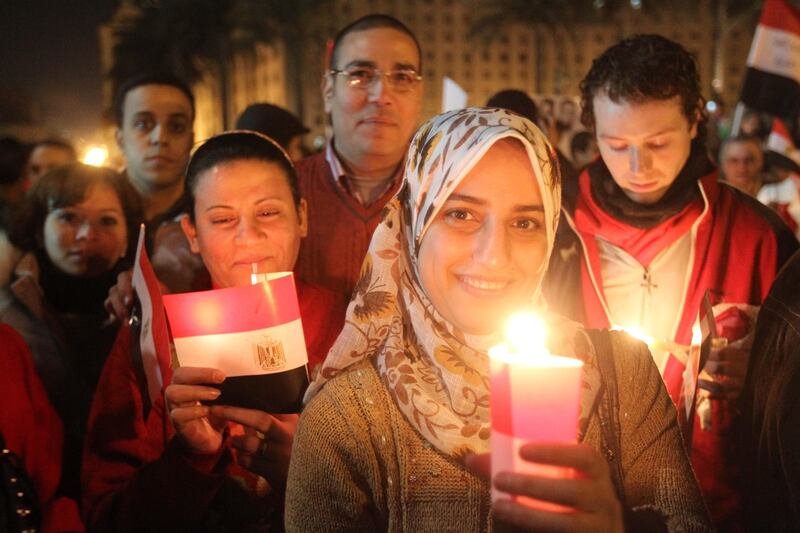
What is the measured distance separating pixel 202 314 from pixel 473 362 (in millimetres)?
807

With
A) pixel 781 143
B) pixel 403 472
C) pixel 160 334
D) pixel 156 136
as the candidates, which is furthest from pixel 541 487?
pixel 781 143

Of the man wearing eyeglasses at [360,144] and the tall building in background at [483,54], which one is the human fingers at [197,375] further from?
the tall building in background at [483,54]

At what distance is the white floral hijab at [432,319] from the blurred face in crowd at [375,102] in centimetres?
161

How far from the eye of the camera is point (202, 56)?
38.5m

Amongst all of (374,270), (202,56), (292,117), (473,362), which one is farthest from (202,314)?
(202,56)

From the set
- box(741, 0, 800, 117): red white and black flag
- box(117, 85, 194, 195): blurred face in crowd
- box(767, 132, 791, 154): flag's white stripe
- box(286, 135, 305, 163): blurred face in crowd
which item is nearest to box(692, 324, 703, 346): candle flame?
box(117, 85, 194, 195): blurred face in crowd

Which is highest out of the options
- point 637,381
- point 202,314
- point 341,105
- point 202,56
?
point 202,56

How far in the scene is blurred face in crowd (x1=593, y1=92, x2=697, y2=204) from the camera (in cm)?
304

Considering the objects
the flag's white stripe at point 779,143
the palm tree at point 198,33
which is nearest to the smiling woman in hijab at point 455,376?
the flag's white stripe at point 779,143

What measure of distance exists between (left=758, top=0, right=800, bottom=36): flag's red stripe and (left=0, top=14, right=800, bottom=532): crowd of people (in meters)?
3.38

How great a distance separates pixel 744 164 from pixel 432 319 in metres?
5.80

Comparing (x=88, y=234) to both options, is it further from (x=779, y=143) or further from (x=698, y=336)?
(x=779, y=143)

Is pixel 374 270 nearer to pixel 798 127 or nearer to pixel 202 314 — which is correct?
pixel 202 314

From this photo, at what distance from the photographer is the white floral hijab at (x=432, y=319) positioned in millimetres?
1849
